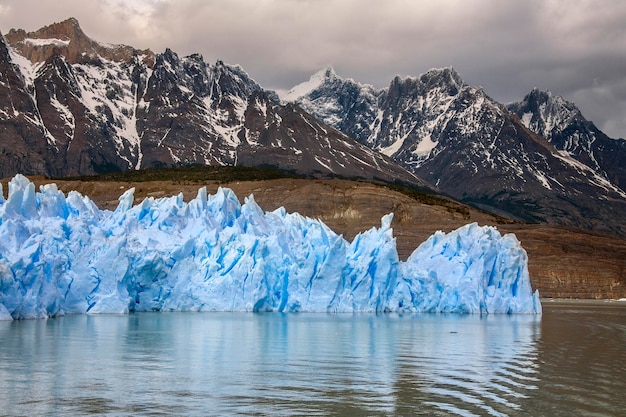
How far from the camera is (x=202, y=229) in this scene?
61.5 m

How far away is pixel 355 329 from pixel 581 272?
82246 mm

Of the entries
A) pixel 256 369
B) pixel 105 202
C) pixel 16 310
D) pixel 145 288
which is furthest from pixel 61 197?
pixel 105 202

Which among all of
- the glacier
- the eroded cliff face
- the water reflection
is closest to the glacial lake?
the water reflection

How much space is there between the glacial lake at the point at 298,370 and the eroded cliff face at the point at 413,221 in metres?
73.2

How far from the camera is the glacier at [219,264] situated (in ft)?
161

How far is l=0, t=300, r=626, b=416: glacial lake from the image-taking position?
22.5 m

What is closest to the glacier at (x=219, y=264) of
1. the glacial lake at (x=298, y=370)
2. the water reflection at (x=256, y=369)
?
the glacial lake at (x=298, y=370)

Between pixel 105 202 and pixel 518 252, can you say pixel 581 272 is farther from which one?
pixel 105 202

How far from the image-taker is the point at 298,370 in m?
29.0

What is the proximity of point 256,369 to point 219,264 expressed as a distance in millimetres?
30616

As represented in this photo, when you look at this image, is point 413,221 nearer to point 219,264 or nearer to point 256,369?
point 219,264

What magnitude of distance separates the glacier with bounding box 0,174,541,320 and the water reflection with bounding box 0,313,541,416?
4442mm

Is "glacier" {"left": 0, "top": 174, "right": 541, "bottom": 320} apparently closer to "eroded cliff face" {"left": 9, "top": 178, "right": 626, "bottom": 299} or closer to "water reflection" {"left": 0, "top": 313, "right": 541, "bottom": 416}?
"water reflection" {"left": 0, "top": 313, "right": 541, "bottom": 416}

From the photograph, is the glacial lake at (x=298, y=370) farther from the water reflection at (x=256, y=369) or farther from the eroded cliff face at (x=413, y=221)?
the eroded cliff face at (x=413, y=221)
